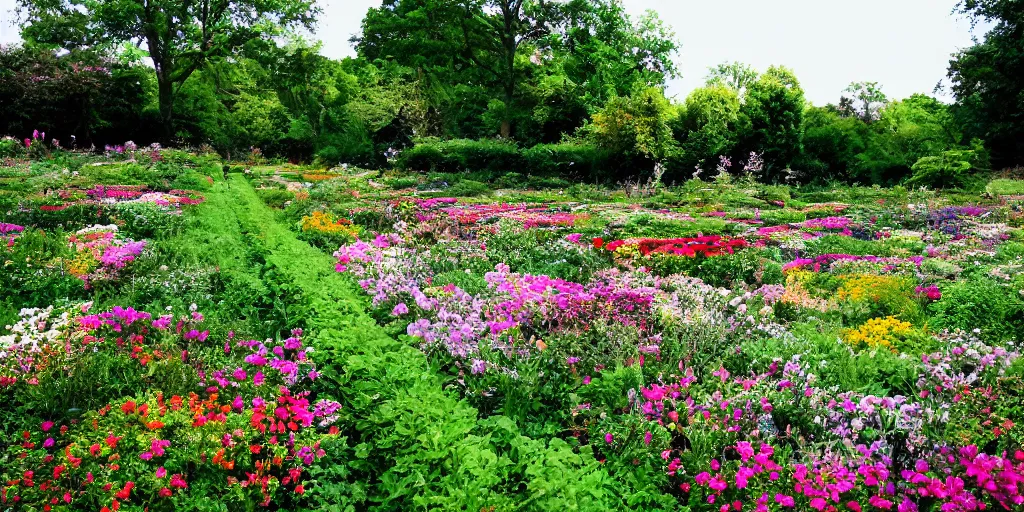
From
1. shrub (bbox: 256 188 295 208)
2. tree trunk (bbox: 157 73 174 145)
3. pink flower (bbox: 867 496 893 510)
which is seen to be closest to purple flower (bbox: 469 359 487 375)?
pink flower (bbox: 867 496 893 510)

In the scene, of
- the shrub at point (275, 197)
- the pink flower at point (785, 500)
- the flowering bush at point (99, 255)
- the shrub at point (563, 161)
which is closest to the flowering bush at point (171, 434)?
the flowering bush at point (99, 255)

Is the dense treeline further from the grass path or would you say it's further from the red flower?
the red flower

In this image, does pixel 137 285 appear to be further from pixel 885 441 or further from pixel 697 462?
pixel 885 441

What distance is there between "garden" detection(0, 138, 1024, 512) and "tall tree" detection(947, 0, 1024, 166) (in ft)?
83.0

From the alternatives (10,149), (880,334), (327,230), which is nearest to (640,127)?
(327,230)

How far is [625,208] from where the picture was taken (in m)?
15.4

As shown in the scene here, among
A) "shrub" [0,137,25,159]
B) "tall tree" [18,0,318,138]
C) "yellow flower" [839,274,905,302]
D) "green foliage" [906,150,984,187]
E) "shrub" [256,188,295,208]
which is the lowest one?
"shrub" [256,188,295,208]

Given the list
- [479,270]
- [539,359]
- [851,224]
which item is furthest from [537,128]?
[539,359]

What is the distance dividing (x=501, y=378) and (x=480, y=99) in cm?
3292

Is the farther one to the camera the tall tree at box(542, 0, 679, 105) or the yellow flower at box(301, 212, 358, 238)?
the tall tree at box(542, 0, 679, 105)

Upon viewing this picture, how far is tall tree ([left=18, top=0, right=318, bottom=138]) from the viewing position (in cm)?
2941

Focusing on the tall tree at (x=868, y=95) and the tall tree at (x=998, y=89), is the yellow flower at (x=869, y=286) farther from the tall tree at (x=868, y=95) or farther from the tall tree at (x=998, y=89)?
the tall tree at (x=868, y=95)

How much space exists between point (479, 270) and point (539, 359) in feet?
10.1

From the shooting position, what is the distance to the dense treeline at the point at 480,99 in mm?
24156
